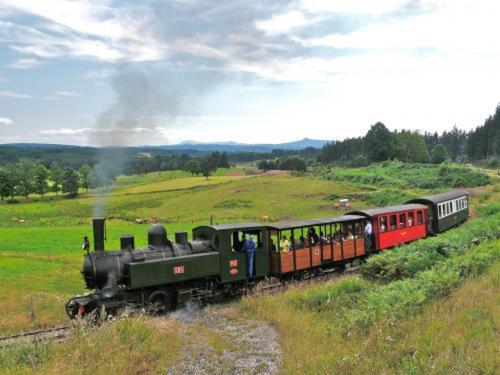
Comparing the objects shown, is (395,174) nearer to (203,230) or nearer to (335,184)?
(335,184)

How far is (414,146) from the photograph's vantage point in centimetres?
11644

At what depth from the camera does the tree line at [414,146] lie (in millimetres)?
98744

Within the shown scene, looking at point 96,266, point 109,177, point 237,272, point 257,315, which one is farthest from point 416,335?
point 109,177

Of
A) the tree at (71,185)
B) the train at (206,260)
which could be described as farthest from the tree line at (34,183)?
the train at (206,260)

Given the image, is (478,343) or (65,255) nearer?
(478,343)

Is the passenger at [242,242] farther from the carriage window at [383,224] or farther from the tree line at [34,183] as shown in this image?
the tree line at [34,183]

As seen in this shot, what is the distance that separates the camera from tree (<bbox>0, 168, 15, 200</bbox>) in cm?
7619

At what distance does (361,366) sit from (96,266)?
8655mm

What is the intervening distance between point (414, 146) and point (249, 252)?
Result: 362ft

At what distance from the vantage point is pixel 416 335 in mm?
9266

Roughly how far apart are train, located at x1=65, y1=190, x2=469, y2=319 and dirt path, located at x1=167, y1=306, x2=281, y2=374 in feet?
4.36

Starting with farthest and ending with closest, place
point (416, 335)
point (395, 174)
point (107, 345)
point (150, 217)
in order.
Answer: point (395, 174), point (150, 217), point (107, 345), point (416, 335)

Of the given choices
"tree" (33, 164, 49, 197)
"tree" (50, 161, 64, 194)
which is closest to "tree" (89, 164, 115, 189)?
"tree" (33, 164, 49, 197)

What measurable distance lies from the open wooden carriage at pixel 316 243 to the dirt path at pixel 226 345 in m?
3.82
